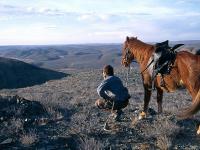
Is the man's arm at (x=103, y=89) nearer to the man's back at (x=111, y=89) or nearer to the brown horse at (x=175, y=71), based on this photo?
the man's back at (x=111, y=89)

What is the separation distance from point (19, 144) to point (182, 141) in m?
3.01

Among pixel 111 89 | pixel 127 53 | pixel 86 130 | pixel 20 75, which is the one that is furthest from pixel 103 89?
pixel 20 75

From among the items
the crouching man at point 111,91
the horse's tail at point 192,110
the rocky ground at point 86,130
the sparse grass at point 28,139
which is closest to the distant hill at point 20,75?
the rocky ground at point 86,130

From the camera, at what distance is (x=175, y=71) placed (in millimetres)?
9258

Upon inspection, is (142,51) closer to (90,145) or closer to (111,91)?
(111,91)

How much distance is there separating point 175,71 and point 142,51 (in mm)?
2168

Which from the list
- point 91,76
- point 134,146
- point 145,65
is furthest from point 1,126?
point 91,76

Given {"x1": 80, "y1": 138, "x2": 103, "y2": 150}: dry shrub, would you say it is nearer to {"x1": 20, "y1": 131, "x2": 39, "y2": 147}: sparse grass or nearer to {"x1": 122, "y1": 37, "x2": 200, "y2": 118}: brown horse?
{"x1": 20, "y1": 131, "x2": 39, "y2": 147}: sparse grass

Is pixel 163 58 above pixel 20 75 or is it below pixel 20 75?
above

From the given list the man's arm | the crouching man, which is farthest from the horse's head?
the man's arm

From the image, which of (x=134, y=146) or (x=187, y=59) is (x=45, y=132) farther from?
(x=187, y=59)

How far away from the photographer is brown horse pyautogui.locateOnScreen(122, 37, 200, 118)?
8.36 metres

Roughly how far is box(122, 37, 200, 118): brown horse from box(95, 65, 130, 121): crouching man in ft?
3.27

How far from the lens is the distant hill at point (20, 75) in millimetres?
50478
